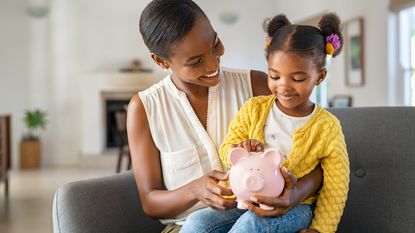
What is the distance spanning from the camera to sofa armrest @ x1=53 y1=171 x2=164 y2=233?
5.01ft

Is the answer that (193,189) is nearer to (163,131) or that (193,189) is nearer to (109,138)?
(163,131)

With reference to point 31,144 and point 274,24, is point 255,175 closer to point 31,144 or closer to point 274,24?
point 274,24

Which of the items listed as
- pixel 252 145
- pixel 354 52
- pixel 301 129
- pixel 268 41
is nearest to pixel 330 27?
pixel 268 41

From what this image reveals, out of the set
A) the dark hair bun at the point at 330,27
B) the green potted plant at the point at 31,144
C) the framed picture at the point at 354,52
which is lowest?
the green potted plant at the point at 31,144

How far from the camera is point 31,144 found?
8.07m

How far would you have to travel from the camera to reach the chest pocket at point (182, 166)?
4.87ft

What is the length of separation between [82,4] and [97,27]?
0.40m

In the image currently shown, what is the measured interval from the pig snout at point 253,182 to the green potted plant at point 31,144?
728 cm

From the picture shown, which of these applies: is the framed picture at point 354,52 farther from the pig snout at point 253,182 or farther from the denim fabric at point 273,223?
the pig snout at point 253,182

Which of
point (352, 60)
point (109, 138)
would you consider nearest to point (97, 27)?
point (109, 138)

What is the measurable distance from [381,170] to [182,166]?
0.61 metres

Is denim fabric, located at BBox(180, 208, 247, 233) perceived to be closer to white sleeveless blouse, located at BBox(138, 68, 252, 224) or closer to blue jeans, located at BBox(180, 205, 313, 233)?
blue jeans, located at BBox(180, 205, 313, 233)

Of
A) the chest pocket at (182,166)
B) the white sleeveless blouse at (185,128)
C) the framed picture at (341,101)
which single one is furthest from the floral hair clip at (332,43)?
the framed picture at (341,101)

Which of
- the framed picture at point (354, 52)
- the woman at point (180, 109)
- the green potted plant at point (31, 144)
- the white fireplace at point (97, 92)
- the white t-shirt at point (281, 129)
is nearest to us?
the white t-shirt at point (281, 129)
